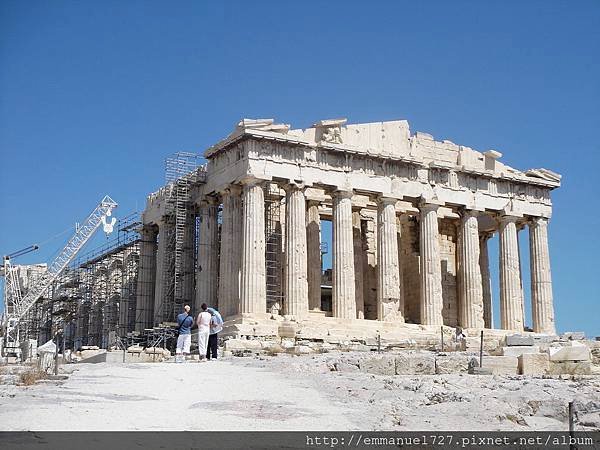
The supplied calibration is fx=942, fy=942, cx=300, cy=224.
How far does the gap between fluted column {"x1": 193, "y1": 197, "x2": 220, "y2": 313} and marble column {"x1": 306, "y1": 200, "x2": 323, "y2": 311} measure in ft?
13.9

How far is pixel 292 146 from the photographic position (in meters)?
40.5

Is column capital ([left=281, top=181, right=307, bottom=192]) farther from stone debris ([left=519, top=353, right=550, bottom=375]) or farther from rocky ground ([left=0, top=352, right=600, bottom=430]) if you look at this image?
rocky ground ([left=0, top=352, right=600, bottom=430])

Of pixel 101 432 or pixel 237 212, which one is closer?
pixel 101 432

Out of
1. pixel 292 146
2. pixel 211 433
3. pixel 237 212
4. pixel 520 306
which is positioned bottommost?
pixel 211 433

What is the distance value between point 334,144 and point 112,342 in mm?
13858

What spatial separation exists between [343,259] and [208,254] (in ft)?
20.7

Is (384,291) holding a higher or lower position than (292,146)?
lower

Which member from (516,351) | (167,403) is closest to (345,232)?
(516,351)

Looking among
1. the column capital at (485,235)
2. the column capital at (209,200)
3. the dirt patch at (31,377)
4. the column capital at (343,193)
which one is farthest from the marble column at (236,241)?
the dirt patch at (31,377)

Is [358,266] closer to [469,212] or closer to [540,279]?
[469,212]

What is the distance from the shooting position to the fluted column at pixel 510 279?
1791 inches

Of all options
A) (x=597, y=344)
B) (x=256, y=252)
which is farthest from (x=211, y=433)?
(x=256, y=252)

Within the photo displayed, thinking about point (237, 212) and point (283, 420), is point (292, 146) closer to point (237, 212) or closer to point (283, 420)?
point (237, 212)

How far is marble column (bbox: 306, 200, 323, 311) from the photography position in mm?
42438
